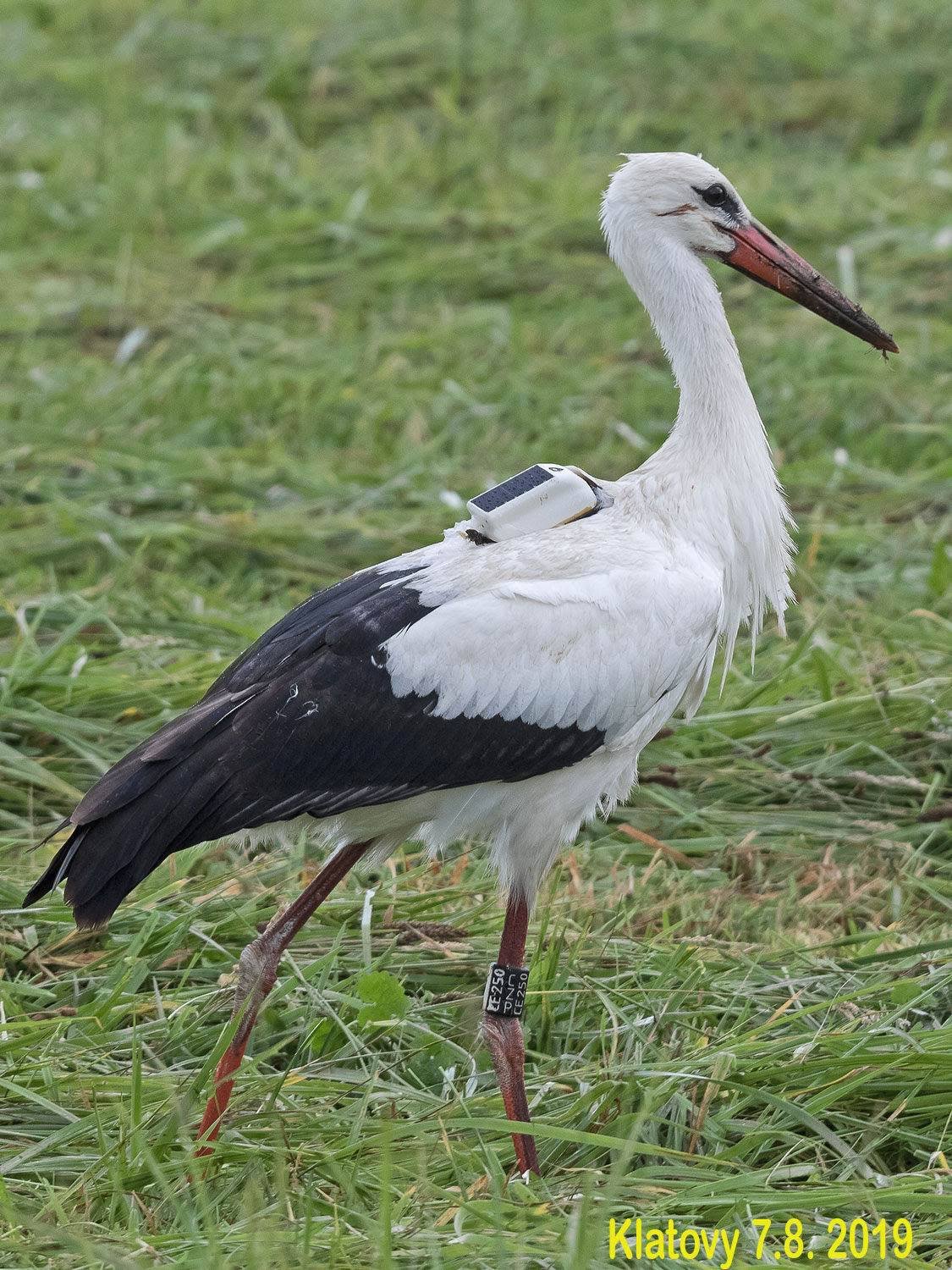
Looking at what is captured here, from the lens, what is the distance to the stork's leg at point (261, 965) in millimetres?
3730

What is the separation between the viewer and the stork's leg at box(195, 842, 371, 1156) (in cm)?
373

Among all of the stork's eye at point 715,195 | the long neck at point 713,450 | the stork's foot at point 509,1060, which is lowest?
the stork's foot at point 509,1060

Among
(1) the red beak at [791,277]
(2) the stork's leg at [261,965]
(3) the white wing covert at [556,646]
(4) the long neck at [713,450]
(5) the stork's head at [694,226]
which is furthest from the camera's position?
(1) the red beak at [791,277]

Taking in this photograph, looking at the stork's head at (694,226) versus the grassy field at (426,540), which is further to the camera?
the stork's head at (694,226)

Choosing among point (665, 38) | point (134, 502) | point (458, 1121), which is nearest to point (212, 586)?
point (134, 502)

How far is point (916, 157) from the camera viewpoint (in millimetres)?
9805

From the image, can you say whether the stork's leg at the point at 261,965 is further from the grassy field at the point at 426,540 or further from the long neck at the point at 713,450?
the long neck at the point at 713,450

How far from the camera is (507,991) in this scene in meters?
3.96

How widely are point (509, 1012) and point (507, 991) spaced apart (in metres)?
0.05

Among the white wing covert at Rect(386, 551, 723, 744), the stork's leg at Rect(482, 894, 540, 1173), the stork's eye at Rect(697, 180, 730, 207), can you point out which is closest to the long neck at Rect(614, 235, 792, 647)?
the stork's eye at Rect(697, 180, 730, 207)

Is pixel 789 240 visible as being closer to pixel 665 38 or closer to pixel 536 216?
pixel 536 216

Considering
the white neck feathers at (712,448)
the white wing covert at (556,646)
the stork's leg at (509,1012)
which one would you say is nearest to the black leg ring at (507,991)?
the stork's leg at (509,1012)

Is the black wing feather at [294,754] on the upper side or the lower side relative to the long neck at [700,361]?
lower

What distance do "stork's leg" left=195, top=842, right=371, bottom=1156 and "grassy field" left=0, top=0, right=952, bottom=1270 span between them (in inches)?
2.4
